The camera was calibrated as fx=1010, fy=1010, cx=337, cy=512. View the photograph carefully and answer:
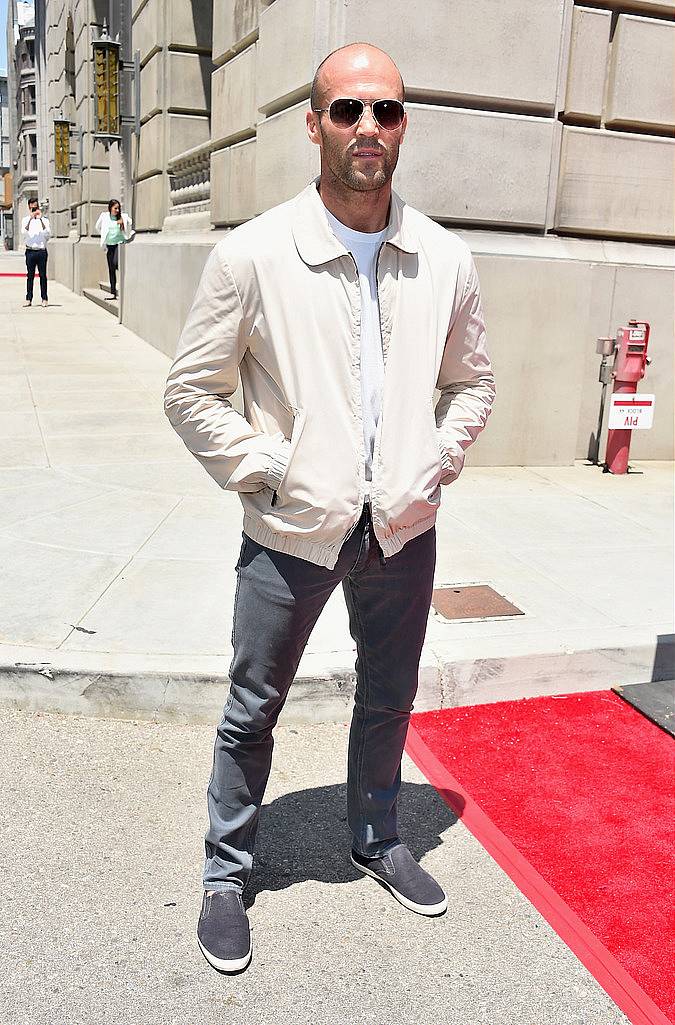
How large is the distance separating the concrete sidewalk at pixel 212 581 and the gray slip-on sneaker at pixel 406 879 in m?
1.06

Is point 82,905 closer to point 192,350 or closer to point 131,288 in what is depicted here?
point 192,350

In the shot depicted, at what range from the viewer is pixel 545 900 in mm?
2918

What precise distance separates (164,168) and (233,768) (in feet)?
41.4

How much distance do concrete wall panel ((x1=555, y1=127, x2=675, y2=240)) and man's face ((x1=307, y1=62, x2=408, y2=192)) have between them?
5927 millimetres

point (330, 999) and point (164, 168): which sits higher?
point (164, 168)

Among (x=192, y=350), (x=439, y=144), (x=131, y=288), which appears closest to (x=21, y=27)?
(x=131, y=288)

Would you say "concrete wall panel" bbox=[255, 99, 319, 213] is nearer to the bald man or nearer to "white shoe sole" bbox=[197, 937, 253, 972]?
the bald man

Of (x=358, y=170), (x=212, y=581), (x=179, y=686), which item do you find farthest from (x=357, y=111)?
(x=212, y=581)

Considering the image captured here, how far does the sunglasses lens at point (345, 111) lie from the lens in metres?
2.33

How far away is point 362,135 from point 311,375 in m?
0.56

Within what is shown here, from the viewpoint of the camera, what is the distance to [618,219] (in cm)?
807

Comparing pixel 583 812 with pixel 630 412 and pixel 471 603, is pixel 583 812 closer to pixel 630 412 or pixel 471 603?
pixel 471 603

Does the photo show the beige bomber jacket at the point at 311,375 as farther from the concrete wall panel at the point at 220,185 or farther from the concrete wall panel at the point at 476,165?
the concrete wall panel at the point at 220,185

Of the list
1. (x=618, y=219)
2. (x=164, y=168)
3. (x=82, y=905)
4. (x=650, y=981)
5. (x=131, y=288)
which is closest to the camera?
(x=650, y=981)
